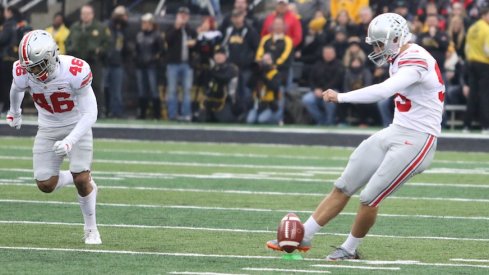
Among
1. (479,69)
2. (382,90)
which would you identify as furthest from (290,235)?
(479,69)

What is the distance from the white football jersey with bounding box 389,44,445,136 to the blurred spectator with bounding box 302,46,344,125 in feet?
37.7

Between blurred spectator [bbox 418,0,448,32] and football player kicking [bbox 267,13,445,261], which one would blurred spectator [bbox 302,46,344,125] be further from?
football player kicking [bbox 267,13,445,261]

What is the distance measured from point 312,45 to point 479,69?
286 cm

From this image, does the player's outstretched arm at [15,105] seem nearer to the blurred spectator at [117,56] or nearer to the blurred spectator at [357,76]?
the blurred spectator at [357,76]

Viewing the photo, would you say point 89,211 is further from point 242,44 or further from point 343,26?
point 343,26

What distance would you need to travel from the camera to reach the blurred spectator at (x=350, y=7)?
20.9 m

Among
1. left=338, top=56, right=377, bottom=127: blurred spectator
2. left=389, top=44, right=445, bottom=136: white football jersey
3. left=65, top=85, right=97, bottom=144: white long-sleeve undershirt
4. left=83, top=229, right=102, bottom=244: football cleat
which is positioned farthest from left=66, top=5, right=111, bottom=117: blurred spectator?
left=389, top=44, right=445, bottom=136: white football jersey

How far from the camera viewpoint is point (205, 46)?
20.6 meters

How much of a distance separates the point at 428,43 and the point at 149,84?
4.65 m

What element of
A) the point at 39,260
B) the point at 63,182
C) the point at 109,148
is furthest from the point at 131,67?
the point at 39,260

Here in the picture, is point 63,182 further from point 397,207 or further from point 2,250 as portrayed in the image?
point 397,207

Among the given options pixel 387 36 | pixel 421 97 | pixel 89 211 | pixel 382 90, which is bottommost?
pixel 89 211

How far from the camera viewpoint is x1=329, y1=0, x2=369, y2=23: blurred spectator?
20.9m

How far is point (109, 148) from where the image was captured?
17094mm
